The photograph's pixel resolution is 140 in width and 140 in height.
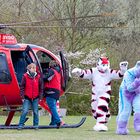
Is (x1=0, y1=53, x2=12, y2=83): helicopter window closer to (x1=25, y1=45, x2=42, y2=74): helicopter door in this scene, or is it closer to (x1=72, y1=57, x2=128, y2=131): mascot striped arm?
(x1=25, y1=45, x2=42, y2=74): helicopter door

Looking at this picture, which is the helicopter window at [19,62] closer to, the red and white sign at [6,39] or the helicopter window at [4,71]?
the red and white sign at [6,39]

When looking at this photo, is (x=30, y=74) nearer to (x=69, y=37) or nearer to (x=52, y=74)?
(x=52, y=74)

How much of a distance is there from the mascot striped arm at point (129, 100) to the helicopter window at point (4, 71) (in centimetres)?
328

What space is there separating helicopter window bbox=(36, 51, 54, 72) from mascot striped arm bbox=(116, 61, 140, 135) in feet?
11.3

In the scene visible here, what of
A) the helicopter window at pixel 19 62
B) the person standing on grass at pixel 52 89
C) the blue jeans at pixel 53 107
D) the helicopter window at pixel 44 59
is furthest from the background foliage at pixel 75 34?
the blue jeans at pixel 53 107

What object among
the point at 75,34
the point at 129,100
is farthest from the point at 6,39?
the point at 75,34

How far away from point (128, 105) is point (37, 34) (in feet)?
57.5

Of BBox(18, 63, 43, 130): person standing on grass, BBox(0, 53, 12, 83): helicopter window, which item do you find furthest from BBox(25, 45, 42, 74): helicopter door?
BBox(18, 63, 43, 130): person standing on grass

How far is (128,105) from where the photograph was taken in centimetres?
1366

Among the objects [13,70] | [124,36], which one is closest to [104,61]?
[13,70]

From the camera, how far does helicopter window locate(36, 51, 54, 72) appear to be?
16.6 meters

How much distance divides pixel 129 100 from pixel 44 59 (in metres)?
3.80

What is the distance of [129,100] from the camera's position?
13.7 meters

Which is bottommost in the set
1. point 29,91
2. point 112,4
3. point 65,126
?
point 65,126
